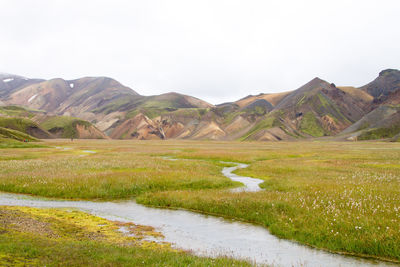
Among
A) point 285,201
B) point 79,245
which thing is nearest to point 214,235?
point 285,201

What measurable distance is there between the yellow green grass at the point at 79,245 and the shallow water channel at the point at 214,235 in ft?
4.62

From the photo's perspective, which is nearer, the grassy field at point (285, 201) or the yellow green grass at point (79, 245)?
the yellow green grass at point (79, 245)

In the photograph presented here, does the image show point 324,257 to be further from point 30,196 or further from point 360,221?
point 30,196

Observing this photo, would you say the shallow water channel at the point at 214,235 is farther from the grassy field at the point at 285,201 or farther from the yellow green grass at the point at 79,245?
the yellow green grass at the point at 79,245

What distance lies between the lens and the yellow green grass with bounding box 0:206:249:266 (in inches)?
407

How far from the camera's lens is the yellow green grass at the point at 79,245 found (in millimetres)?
10336

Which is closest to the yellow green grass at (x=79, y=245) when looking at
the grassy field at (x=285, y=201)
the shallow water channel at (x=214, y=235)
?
the shallow water channel at (x=214, y=235)

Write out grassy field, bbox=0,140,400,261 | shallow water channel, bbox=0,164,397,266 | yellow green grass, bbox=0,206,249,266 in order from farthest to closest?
grassy field, bbox=0,140,400,261 → shallow water channel, bbox=0,164,397,266 → yellow green grass, bbox=0,206,249,266

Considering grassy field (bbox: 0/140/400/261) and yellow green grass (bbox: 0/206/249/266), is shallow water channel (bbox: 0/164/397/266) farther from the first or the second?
yellow green grass (bbox: 0/206/249/266)

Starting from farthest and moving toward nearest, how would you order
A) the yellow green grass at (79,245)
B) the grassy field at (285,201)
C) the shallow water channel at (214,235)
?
1. the grassy field at (285,201)
2. the shallow water channel at (214,235)
3. the yellow green grass at (79,245)

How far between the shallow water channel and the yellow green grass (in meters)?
1.41

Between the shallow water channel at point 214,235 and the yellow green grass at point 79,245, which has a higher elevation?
the yellow green grass at point 79,245

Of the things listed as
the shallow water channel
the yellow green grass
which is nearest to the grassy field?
the shallow water channel

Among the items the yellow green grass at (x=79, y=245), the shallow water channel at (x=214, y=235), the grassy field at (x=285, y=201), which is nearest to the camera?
the yellow green grass at (x=79, y=245)
